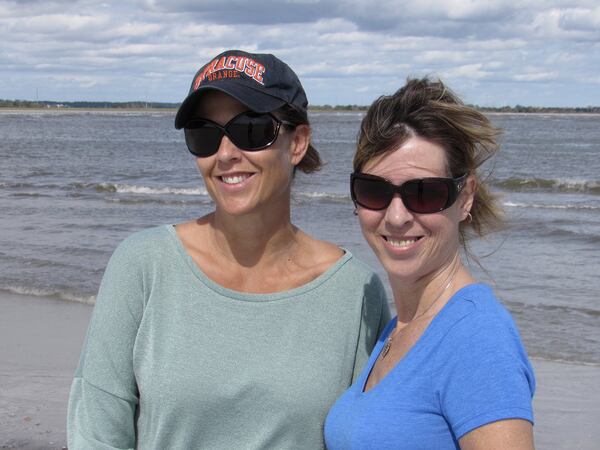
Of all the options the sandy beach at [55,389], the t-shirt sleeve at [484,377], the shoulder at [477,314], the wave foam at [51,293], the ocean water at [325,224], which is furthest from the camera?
the wave foam at [51,293]

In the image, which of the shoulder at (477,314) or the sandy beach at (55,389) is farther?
the sandy beach at (55,389)

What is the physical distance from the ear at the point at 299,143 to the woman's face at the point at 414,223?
1.00ft

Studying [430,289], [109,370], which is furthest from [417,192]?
[109,370]

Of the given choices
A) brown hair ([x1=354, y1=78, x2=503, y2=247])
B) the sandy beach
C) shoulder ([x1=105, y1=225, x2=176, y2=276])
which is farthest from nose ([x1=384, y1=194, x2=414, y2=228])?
the sandy beach

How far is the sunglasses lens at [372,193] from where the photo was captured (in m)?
2.35

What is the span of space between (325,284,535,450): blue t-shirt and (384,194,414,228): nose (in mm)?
252

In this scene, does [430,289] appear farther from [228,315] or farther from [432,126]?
[228,315]

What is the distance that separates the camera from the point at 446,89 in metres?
2.35

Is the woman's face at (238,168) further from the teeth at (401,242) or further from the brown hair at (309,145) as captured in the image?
the teeth at (401,242)

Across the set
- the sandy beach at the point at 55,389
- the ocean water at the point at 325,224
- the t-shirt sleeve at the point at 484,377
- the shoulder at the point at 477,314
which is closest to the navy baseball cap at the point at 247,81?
the ocean water at the point at 325,224

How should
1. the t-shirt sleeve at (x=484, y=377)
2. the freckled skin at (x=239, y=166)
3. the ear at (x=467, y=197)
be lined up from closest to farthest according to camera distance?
the t-shirt sleeve at (x=484, y=377) < the ear at (x=467, y=197) < the freckled skin at (x=239, y=166)

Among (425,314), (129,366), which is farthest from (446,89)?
(129,366)

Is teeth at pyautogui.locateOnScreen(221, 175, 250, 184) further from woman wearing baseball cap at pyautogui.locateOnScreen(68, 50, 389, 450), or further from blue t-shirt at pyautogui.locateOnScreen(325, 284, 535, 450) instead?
blue t-shirt at pyautogui.locateOnScreen(325, 284, 535, 450)

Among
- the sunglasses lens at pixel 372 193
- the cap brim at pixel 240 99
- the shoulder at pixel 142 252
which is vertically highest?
the cap brim at pixel 240 99
